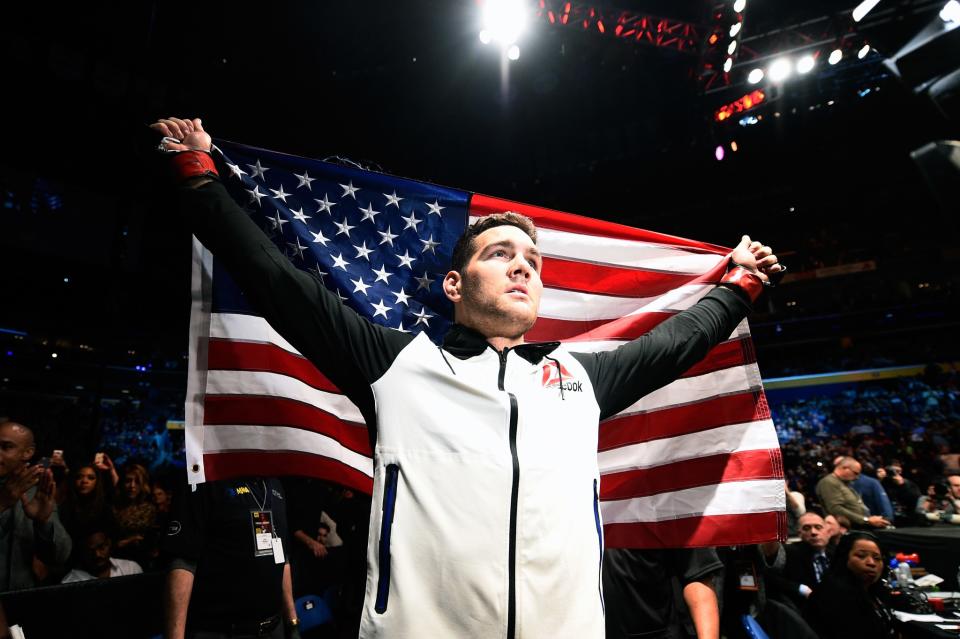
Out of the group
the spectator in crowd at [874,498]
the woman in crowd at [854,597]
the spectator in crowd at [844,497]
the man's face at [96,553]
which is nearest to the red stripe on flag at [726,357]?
the woman in crowd at [854,597]

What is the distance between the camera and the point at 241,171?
225 cm

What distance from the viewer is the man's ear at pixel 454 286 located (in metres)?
1.91

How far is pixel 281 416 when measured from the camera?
88.2 inches

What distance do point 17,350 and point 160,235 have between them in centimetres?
558

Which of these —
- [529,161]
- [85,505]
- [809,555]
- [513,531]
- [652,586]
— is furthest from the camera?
[529,161]

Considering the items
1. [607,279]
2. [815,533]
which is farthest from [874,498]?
[607,279]

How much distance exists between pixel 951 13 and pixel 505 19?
749cm

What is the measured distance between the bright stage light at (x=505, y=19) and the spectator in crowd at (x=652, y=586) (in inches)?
316

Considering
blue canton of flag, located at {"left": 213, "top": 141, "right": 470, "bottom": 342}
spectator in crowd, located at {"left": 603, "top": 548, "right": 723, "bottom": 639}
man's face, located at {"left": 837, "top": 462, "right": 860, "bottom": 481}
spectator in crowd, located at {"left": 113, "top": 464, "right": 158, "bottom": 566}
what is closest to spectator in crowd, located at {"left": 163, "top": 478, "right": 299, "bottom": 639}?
blue canton of flag, located at {"left": 213, "top": 141, "right": 470, "bottom": 342}

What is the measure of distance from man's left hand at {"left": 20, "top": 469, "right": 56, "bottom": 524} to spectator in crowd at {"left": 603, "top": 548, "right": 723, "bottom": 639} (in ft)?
12.9

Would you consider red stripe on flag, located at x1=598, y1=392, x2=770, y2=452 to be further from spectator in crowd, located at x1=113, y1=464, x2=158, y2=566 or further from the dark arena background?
spectator in crowd, located at x1=113, y1=464, x2=158, y2=566

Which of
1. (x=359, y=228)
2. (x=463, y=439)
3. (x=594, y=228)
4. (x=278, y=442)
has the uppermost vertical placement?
(x=594, y=228)

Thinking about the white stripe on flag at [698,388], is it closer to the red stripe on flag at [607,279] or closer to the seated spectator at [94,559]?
the red stripe on flag at [607,279]

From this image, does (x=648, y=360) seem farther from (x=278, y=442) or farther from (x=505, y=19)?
(x=505, y=19)
